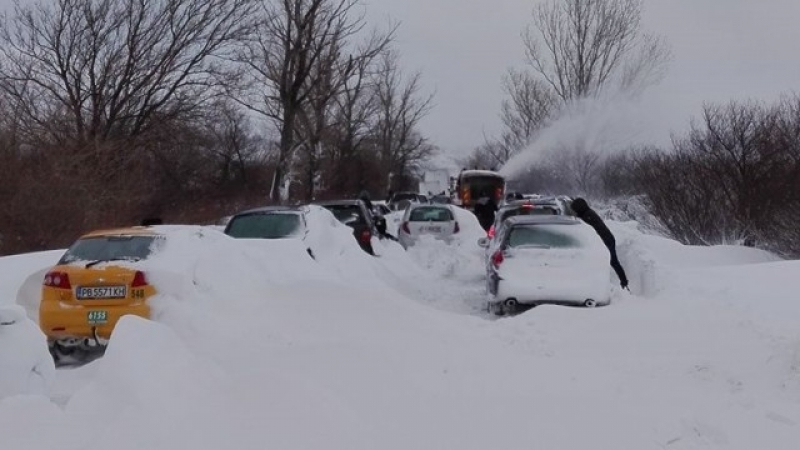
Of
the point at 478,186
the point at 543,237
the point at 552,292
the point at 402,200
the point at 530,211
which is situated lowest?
the point at 552,292

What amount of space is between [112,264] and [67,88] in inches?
661

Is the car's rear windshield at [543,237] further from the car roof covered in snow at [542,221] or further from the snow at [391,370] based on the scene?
the snow at [391,370]

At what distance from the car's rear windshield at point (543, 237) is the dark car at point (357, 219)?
16.5 feet

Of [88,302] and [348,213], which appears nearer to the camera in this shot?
[88,302]

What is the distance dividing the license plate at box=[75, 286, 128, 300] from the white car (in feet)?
16.2

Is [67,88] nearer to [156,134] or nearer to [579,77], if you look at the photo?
[156,134]

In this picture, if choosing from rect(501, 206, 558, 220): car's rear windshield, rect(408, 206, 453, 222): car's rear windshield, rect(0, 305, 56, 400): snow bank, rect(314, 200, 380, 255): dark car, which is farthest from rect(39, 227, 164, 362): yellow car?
rect(408, 206, 453, 222): car's rear windshield

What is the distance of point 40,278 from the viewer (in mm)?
8836

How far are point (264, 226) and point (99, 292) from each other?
4.80m

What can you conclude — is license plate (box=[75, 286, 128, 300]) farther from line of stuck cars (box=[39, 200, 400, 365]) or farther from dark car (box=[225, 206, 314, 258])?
dark car (box=[225, 206, 314, 258])

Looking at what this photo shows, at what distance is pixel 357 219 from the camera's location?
1605 cm

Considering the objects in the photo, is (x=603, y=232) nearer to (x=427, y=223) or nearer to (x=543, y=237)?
(x=543, y=237)

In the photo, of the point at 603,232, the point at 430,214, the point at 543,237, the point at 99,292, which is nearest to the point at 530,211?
the point at 603,232

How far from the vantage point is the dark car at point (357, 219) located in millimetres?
15328
